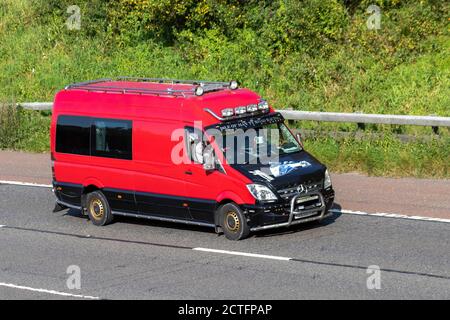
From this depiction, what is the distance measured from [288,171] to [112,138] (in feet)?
10.4

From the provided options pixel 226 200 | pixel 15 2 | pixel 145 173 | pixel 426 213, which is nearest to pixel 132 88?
pixel 145 173

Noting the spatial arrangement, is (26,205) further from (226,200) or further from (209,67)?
(209,67)

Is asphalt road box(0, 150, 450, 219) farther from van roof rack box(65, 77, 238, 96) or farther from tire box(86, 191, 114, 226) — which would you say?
tire box(86, 191, 114, 226)

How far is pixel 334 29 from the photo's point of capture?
1072 inches

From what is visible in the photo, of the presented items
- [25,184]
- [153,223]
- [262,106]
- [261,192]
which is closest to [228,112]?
[262,106]

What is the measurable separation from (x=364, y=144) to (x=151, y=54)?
30.3 feet

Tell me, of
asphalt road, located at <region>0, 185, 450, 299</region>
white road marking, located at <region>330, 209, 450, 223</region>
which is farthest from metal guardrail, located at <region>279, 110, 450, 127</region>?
asphalt road, located at <region>0, 185, 450, 299</region>

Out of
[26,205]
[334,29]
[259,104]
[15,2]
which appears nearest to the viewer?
[259,104]

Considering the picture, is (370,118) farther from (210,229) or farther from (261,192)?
(261,192)

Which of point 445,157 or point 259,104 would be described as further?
point 445,157

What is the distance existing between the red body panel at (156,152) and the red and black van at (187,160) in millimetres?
16

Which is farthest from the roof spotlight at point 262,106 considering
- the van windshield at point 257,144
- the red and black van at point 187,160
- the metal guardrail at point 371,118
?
the metal guardrail at point 371,118

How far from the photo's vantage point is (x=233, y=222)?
16703 millimetres

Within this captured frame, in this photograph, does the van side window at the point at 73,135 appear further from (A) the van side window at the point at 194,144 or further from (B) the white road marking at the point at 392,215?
(B) the white road marking at the point at 392,215
